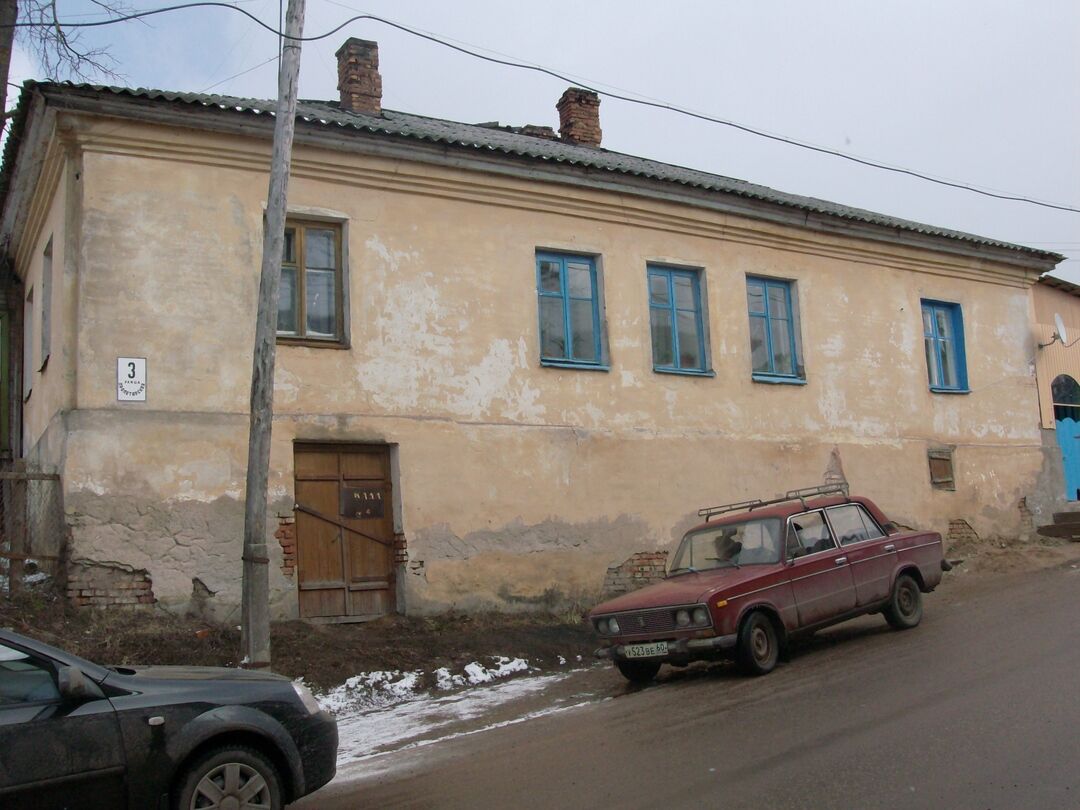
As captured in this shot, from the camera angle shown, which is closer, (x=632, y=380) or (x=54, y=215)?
(x=54, y=215)

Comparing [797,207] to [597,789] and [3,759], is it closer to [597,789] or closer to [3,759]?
[597,789]

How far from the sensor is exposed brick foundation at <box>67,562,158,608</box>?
11117 millimetres

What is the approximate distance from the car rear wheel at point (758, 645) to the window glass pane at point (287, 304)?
637cm

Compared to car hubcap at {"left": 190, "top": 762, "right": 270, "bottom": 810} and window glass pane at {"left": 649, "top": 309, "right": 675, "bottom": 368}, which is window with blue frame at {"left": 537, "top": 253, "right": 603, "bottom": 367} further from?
car hubcap at {"left": 190, "top": 762, "right": 270, "bottom": 810}

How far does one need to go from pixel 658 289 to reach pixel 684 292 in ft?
1.77

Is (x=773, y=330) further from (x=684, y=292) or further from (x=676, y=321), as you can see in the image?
(x=676, y=321)

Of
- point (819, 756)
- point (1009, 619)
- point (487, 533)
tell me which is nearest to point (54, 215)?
point (487, 533)

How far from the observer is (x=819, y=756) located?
22.6 feet

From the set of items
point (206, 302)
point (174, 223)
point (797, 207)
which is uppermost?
point (797, 207)

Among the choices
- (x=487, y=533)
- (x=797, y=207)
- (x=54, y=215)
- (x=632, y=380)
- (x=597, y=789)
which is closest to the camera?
(x=597, y=789)

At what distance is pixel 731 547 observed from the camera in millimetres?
11164

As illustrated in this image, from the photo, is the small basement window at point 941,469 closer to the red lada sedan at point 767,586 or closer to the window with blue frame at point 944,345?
the window with blue frame at point 944,345

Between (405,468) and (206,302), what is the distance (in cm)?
303

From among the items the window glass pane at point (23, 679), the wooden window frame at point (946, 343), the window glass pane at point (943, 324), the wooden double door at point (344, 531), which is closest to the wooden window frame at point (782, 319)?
the wooden window frame at point (946, 343)
